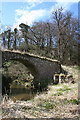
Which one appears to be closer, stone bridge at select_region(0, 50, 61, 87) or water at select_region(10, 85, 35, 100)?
water at select_region(10, 85, 35, 100)

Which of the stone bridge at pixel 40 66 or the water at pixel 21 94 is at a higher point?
the stone bridge at pixel 40 66

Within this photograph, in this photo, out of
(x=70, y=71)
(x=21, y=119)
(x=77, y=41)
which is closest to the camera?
(x=21, y=119)

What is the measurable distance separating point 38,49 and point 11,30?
4.06 meters

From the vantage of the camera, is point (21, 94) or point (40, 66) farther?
point (40, 66)

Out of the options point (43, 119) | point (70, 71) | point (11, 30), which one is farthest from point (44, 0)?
point (11, 30)

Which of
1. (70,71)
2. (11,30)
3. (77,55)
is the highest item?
(11,30)

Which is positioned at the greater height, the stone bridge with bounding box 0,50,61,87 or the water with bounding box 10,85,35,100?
the stone bridge with bounding box 0,50,61,87

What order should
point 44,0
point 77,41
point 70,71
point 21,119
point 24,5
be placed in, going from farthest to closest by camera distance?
1. point 77,41
2. point 70,71
3. point 24,5
4. point 44,0
5. point 21,119

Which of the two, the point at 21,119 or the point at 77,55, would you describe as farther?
the point at 77,55

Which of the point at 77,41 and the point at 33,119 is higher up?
the point at 77,41

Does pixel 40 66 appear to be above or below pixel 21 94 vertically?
above

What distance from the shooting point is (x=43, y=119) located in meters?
2.07

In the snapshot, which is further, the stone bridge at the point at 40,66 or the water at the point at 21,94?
the stone bridge at the point at 40,66

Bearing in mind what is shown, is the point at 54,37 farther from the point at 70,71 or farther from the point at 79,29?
the point at 70,71
